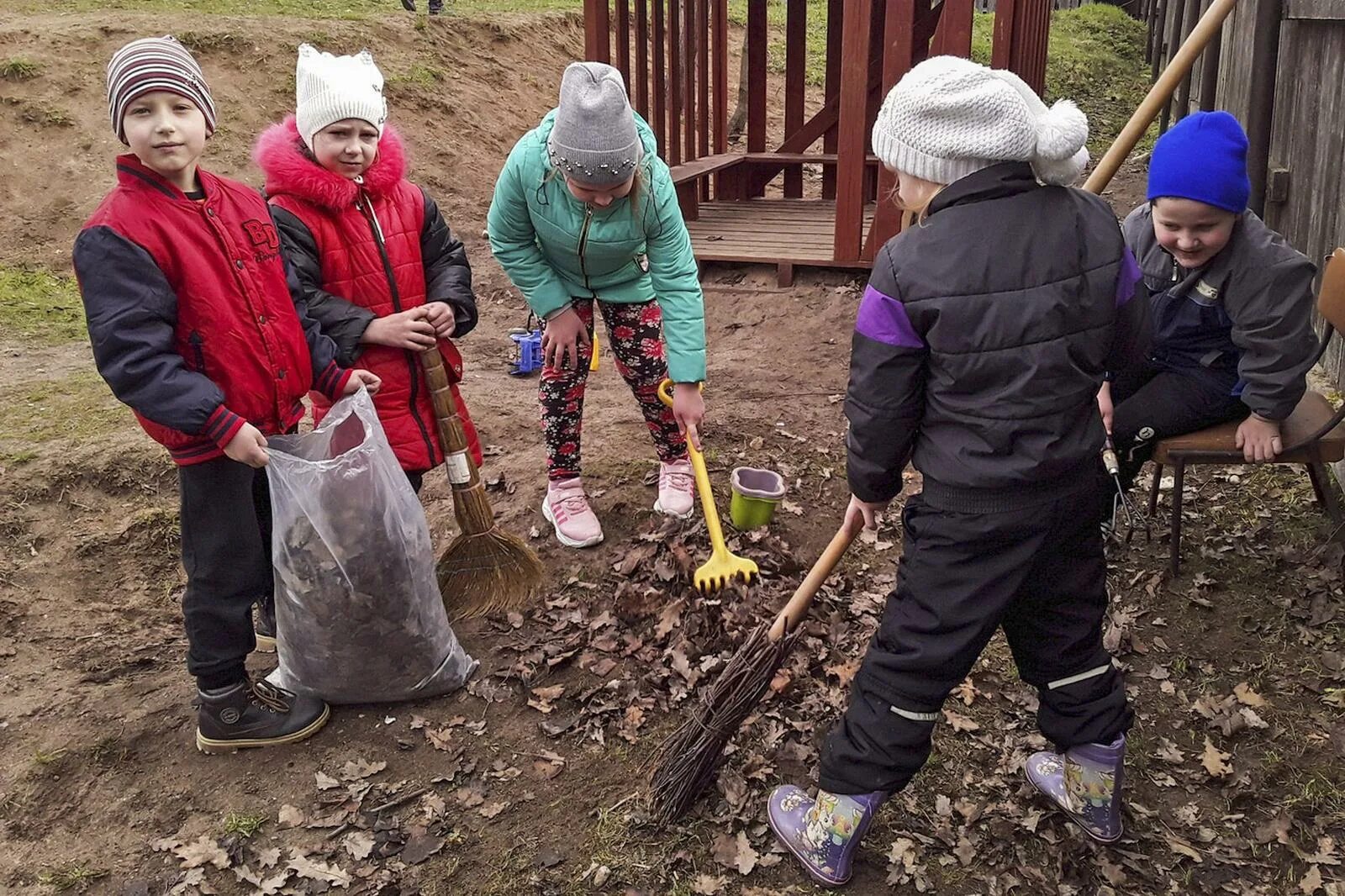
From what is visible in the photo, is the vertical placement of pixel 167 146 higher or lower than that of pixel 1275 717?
higher

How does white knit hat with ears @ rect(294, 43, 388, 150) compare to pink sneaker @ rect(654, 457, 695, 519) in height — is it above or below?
above

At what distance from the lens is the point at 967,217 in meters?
2.06

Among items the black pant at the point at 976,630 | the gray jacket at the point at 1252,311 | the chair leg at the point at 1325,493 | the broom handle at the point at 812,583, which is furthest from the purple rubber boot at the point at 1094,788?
the chair leg at the point at 1325,493

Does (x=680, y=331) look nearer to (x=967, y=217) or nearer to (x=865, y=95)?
(x=967, y=217)

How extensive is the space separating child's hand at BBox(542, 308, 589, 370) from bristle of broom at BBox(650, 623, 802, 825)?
1.47m

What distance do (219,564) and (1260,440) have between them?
314 cm

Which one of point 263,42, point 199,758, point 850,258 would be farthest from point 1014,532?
point 263,42

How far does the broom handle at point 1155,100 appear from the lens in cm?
342

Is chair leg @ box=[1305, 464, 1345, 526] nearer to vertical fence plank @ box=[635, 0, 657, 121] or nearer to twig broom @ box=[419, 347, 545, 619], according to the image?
twig broom @ box=[419, 347, 545, 619]

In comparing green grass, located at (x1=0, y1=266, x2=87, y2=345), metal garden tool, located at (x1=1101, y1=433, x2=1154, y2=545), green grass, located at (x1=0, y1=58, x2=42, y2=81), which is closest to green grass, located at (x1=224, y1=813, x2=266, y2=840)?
metal garden tool, located at (x1=1101, y1=433, x2=1154, y2=545)

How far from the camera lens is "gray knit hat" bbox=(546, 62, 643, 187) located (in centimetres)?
317

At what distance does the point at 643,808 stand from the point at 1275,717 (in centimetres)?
189

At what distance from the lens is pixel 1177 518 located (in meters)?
3.56

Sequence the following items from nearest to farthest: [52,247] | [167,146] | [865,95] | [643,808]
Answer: [167,146], [643,808], [865,95], [52,247]
